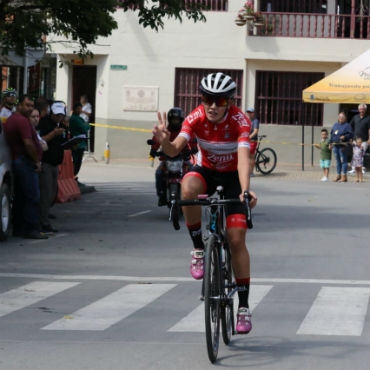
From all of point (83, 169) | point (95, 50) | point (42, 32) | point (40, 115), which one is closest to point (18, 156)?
point (40, 115)

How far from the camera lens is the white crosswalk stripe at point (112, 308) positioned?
28.2 feet

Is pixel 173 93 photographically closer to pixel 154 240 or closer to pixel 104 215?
pixel 104 215

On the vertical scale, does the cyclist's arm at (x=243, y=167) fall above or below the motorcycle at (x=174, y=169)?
above

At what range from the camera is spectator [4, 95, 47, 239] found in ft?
47.4

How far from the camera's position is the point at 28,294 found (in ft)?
33.7

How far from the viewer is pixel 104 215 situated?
18406mm

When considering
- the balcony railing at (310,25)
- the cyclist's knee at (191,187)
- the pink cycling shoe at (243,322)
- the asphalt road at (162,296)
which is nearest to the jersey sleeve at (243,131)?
the cyclist's knee at (191,187)

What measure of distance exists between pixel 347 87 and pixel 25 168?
16.3 metres

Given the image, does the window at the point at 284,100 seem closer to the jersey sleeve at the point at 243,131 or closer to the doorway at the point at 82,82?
the doorway at the point at 82,82

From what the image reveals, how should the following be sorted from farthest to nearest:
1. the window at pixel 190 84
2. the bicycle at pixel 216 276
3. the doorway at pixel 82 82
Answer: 1. the doorway at pixel 82 82
2. the window at pixel 190 84
3. the bicycle at pixel 216 276

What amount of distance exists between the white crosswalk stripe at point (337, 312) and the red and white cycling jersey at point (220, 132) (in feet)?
5.09

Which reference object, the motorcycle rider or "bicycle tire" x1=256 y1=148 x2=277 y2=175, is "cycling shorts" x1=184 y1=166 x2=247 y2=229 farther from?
"bicycle tire" x1=256 y1=148 x2=277 y2=175

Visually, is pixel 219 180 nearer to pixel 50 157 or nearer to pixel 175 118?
pixel 50 157

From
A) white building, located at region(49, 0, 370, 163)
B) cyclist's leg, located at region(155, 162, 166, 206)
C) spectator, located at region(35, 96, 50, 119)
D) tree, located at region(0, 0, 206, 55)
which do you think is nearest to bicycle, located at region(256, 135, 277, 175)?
white building, located at region(49, 0, 370, 163)
